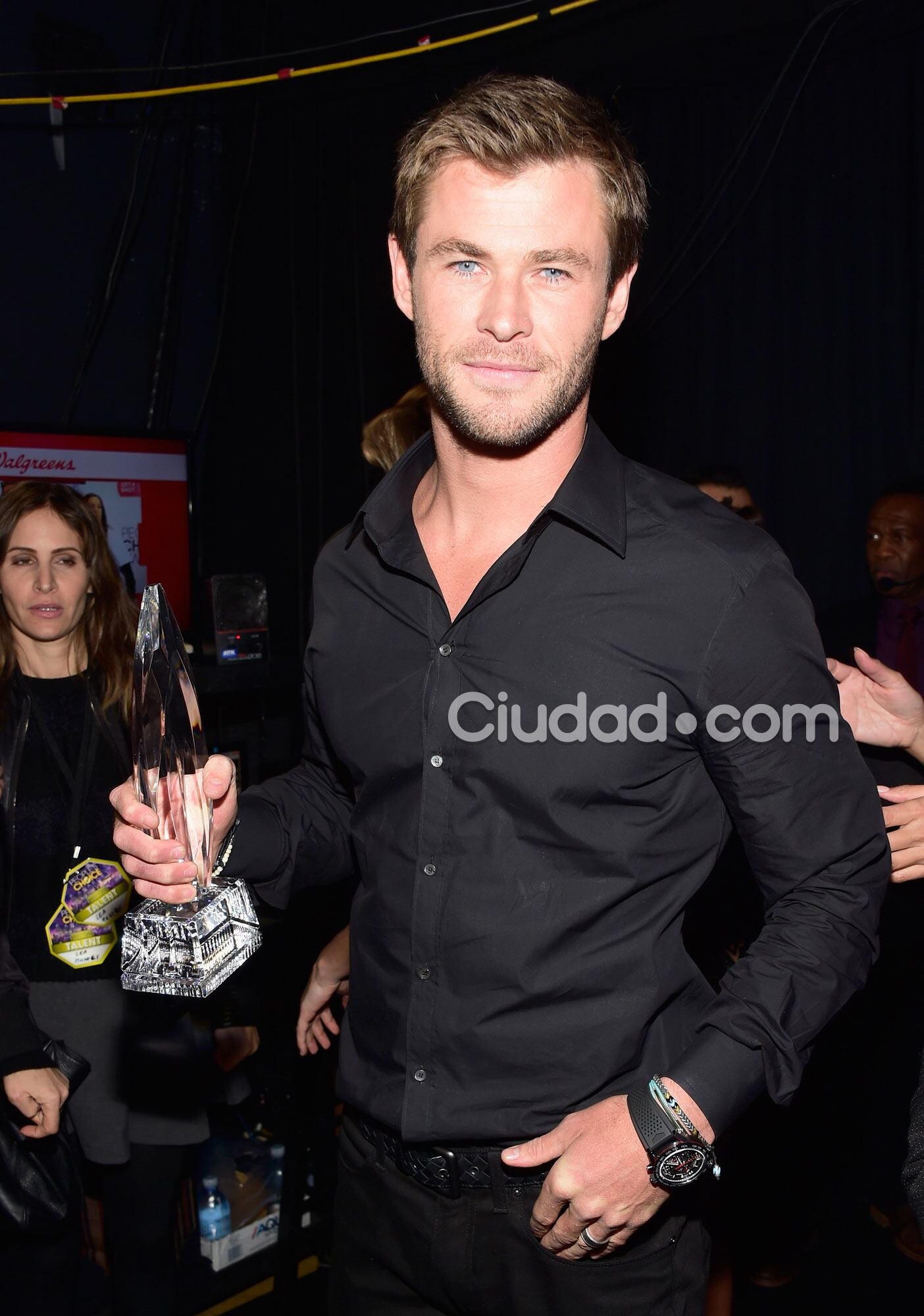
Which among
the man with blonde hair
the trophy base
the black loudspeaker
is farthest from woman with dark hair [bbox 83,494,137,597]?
the trophy base

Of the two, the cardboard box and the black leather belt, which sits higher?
the black leather belt

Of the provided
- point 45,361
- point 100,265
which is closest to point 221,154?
point 100,265

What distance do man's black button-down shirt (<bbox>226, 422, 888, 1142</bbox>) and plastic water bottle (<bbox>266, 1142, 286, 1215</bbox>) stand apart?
5.86 ft

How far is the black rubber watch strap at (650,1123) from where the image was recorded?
3.54 feet

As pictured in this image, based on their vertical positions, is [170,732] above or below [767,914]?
above

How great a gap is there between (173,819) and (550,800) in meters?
0.43

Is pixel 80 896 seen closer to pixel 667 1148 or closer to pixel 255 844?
pixel 255 844

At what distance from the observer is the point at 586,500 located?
4.36 feet

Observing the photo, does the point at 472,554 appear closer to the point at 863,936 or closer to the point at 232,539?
the point at 863,936

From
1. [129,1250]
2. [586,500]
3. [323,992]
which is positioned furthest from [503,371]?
[129,1250]

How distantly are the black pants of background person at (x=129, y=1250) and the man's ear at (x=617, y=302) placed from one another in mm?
1971

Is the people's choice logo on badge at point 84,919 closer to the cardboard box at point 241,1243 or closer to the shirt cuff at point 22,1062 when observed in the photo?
the shirt cuff at point 22,1062

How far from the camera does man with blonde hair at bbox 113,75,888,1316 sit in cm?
119

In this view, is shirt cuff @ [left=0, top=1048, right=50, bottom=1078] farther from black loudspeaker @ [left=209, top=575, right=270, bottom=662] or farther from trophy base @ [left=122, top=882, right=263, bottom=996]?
black loudspeaker @ [left=209, top=575, right=270, bottom=662]
